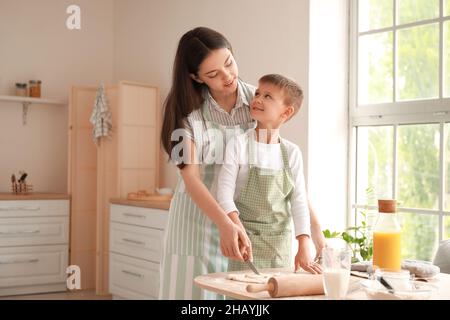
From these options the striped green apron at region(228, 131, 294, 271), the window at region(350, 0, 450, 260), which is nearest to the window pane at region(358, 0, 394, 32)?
the window at region(350, 0, 450, 260)

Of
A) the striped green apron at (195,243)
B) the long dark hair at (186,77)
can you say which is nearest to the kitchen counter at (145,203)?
the striped green apron at (195,243)

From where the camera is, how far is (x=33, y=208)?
4473 millimetres

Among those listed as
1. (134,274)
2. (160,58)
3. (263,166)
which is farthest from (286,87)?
(160,58)

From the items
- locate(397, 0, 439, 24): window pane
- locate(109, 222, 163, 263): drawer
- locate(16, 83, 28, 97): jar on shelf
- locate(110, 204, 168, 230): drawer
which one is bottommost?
locate(109, 222, 163, 263): drawer

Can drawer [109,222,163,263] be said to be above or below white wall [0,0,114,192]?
below

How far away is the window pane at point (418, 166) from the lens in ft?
9.53

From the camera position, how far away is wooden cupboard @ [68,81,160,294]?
173 inches

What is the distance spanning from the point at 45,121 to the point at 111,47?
83 cm

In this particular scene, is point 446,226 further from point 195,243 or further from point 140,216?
point 140,216

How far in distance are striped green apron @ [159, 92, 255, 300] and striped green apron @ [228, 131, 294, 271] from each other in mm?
110

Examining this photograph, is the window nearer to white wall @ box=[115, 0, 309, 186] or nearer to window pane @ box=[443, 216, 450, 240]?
window pane @ box=[443, 216, 450, 240]

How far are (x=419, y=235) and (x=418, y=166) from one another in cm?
33

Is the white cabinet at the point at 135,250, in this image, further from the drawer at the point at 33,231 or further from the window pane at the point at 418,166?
the window pane at the point at 418,166
